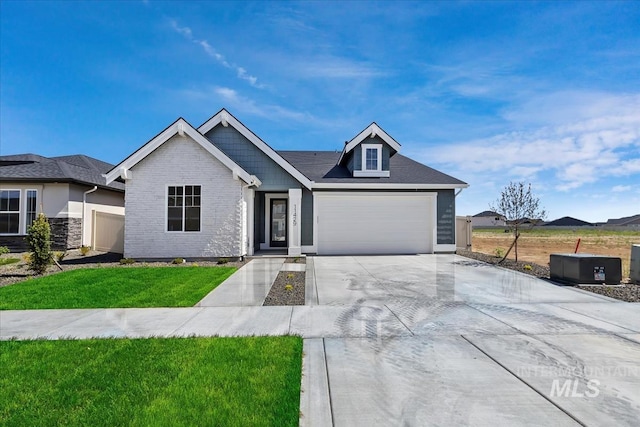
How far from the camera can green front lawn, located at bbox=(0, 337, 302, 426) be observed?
275cm

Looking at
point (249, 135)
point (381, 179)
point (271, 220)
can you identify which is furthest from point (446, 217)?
point (249, 135)

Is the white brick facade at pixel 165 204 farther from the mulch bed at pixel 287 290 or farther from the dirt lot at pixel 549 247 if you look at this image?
the dirt lot at pixel 549 247

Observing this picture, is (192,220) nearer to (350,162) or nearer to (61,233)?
(61,233)

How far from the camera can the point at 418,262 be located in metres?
12.8

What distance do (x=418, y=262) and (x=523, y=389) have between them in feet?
32.0

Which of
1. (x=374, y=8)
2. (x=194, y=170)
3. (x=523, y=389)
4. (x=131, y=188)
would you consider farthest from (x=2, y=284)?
(x=374, y=8)

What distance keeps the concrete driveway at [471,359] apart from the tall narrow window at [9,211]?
53.1 feet

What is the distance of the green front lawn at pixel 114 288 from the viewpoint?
259 inches

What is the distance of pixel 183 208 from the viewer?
1279 cm

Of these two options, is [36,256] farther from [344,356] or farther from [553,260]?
[553,260]

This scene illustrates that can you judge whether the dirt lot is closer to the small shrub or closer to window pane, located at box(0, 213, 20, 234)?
the small shrub

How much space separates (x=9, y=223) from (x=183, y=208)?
9467mm

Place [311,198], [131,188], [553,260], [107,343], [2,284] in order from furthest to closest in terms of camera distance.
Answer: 1. [311,198]
2. [131,188]
3. [553,260]
4. [2,284]
5. [107,343]

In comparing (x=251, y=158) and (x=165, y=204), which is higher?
(x=251, y=158)
